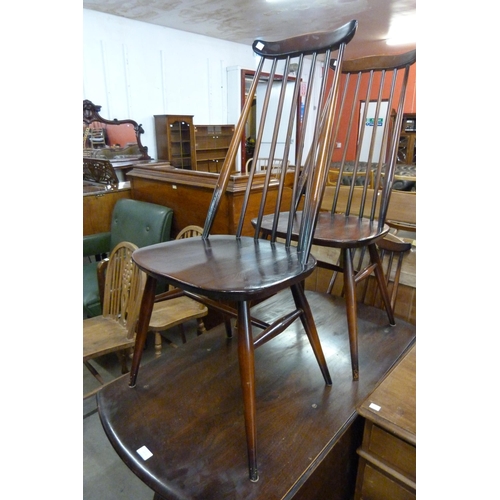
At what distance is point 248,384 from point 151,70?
14.1ft

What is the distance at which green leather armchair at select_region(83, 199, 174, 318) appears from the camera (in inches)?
78.7

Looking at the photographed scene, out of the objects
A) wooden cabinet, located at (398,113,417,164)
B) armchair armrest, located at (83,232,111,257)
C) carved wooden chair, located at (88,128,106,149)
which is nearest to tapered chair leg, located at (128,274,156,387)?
armchair armrest, located at (83,232,111,257)

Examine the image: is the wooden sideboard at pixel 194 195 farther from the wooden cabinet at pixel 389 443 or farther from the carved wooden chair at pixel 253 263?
the wooden cabinet at pixel 389 443

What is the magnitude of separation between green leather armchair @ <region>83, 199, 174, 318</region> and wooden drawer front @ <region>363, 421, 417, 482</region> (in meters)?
1.54

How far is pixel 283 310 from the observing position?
1.42 m

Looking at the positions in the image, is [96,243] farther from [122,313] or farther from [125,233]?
[122,313]

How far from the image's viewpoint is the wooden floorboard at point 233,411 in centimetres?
75

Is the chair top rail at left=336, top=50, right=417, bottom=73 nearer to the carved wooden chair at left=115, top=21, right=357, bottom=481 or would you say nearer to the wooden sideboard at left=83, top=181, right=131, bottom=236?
the carved wooden chair at left=115, top=21, right=357, bottom=481

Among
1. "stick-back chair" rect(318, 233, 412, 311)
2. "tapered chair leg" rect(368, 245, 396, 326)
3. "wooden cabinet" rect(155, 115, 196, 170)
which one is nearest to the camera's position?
"tapered chair leg" rect(368, 245, 396, 326)

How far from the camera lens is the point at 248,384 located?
73cm

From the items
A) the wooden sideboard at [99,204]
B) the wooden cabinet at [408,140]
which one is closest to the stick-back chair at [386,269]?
the wooden sideboard at [99,204]
